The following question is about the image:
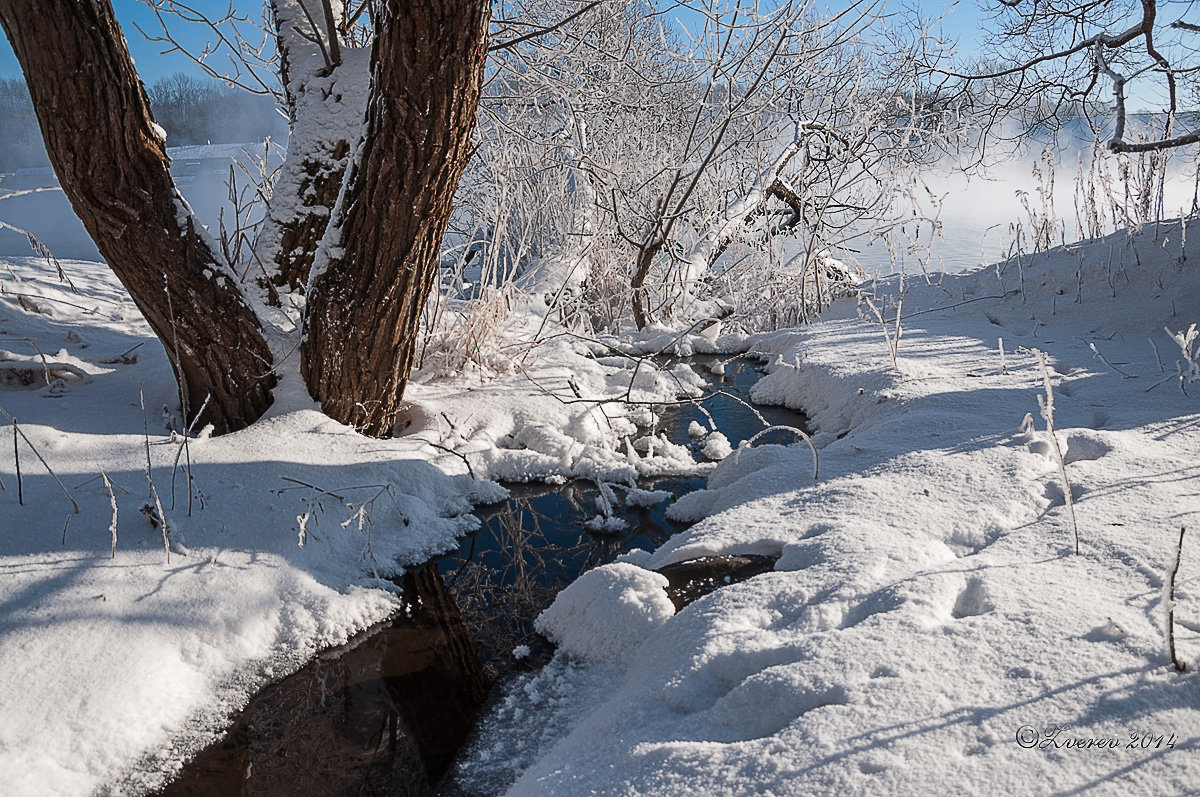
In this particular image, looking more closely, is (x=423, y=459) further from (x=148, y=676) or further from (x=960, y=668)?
(x=960, y=668)

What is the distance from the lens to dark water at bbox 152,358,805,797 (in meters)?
1.57

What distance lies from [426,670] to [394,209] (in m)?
1.46

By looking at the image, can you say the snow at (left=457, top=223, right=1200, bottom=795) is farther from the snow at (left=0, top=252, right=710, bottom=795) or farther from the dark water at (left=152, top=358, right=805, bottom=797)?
the snow at (left=0, top=252, right=710, bottom=795)

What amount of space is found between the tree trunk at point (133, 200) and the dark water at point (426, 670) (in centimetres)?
95

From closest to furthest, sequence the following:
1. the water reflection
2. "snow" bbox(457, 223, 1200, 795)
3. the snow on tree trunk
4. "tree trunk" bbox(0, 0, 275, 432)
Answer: "snow" bbox(457, 223, 1200, 795) < the water reflection < "tree trunk" bbox(0, 0, 275, 432) < the snow on tree trunk

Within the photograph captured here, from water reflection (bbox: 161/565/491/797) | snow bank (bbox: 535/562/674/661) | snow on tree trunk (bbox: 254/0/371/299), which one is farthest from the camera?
snow on tree trunk (bbox: 254/0/371/299)

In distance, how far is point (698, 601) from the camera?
174 centimetres

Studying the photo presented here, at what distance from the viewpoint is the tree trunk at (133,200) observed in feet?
6.95

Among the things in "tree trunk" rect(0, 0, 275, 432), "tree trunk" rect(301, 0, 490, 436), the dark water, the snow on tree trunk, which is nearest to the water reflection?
the dark water

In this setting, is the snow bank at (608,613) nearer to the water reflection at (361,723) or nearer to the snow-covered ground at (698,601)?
the snow-covered ground at (698,601)

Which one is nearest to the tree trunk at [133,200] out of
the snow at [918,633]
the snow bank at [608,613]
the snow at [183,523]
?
the snow at [183,523]

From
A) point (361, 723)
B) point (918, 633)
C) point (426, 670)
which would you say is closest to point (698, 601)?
point (918, 633)

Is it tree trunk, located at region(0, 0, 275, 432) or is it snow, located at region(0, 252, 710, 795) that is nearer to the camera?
snow, located at region(0, 252, 710, 795)

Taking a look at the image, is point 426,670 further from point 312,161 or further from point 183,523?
point 312,161
